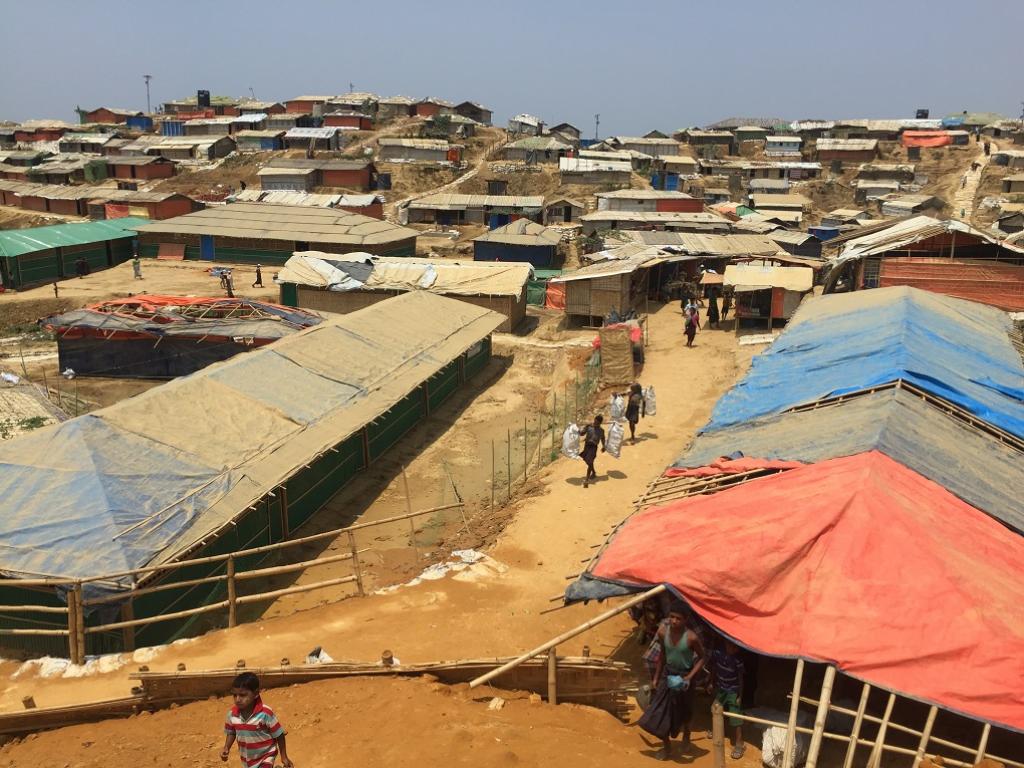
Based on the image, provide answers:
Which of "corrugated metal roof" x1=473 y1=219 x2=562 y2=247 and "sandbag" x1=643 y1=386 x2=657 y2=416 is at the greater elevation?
"corrugated metal roof" x1=473 y1=219 x2=562 y2=247

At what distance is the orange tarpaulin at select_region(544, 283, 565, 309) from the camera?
125 ft

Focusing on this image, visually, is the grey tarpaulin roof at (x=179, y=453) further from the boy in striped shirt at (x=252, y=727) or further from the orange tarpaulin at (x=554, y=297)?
the orange tarpaulin at (x=554, y=297)

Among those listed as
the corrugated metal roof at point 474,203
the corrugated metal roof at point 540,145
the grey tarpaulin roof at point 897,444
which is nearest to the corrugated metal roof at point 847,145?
the corrugated metal roof at point 540,145

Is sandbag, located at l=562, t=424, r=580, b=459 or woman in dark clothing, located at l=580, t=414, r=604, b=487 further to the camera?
sandbag, located at l=562, t=424, r=580, b=459

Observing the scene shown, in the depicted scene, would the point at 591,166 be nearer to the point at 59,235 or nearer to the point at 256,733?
the point at 59,235

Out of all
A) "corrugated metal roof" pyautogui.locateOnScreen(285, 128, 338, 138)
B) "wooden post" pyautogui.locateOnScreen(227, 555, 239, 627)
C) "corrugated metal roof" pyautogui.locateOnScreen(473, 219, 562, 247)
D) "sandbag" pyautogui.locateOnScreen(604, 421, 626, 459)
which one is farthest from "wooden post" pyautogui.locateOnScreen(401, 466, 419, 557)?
"corrugated metal roof" pyautogui.locateOnScreen(285, 128, 338, 138)

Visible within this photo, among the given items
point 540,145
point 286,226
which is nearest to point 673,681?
point 286,226

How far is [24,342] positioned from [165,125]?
6723 centimetres

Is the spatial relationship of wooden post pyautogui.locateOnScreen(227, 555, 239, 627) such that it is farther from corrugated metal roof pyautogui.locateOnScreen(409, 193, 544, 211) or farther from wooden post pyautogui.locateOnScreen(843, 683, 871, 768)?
corrugated metal roof pyautogui.locateOnScreen(409, 193, 544, 211)

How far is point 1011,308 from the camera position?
26672mm

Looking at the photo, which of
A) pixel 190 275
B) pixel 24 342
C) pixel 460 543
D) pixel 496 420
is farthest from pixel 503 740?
pixel 190 275

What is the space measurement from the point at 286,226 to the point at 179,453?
114ft

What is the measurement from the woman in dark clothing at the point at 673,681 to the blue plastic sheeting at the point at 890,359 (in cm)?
706

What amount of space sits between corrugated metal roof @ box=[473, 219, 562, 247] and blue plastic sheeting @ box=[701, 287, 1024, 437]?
2213 cm
